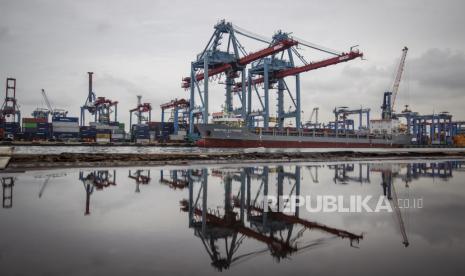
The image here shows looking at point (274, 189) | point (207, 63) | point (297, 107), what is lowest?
point (274, 189)

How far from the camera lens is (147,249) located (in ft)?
12.5

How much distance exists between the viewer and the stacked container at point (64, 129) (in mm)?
75375

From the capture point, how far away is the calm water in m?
3.29

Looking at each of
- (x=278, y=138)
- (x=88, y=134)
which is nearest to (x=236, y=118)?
(x=278, y=138)

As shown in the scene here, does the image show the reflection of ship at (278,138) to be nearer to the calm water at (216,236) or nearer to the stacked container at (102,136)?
the stacked container at (102,136)

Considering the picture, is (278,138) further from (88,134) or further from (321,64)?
(88,134)

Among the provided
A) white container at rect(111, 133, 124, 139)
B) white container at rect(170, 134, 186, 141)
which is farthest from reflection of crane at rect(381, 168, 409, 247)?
white container at rect(111, 133, 124, 139)

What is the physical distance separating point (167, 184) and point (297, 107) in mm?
49768

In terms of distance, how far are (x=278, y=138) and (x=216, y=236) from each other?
5148 centimetres

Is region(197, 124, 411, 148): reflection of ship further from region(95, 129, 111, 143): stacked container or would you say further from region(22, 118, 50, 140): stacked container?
region(22, 118, 50, 140): stacked container

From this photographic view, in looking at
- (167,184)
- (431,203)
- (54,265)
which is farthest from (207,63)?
(54,265)

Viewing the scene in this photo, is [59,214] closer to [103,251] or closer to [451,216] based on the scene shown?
[103,251]

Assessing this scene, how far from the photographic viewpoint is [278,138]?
2178 inches

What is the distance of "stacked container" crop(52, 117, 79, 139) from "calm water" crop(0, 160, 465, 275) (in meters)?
75.9
